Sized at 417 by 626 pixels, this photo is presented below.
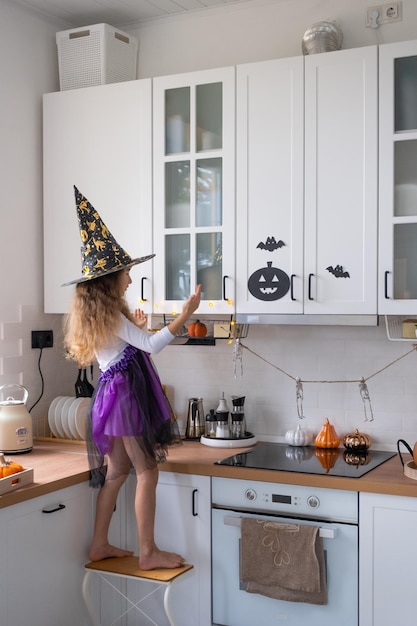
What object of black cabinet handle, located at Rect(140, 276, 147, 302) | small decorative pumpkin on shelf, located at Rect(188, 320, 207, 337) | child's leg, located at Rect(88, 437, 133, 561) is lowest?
child's leg, located at Rect(88, 437, 133, 561)

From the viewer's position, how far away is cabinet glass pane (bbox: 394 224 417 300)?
3057mm

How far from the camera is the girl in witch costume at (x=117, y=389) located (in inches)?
119

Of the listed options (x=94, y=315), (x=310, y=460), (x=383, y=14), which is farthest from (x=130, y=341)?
(x=383, y=14)

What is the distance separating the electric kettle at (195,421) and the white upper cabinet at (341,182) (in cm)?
82

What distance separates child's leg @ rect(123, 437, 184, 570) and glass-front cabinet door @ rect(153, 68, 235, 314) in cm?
71

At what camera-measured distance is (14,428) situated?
337 centimetres

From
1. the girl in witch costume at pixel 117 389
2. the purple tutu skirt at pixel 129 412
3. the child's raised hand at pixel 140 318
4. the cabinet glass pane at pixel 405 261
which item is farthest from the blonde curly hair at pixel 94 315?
the cabinet glass pane at pixel 405 261

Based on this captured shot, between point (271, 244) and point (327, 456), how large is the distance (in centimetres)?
91

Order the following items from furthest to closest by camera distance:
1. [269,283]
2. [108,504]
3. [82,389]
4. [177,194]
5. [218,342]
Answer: [82,389] → [218,342] → [177,194] → [269,283] → [108,504]

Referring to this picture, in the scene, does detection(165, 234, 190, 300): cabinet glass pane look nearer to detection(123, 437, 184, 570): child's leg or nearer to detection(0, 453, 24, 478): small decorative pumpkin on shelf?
detection(123, 437, 184, 570): child's leg

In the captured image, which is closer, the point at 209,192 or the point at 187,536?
the point at 187,536

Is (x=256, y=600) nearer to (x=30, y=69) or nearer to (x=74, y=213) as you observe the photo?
(x=74, y=213)

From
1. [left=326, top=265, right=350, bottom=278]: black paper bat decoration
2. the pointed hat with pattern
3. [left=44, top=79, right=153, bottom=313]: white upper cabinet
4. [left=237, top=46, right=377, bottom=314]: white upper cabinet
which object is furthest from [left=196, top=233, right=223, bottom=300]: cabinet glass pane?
[left=326, top=265, right=350, bottom=278]: black paper bat decoration

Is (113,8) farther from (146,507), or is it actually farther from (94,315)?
(146,507)
